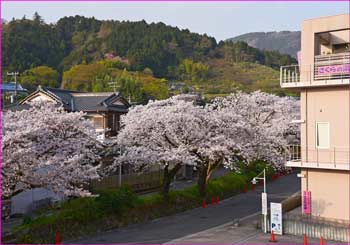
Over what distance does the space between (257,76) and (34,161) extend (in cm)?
10934

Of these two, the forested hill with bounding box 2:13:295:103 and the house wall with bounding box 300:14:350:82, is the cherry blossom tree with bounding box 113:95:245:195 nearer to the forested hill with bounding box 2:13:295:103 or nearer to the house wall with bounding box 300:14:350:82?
the house wall with bounding box 300:14:350:82

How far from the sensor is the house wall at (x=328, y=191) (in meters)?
20.3

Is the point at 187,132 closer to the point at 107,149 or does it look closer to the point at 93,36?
the point at 107,149

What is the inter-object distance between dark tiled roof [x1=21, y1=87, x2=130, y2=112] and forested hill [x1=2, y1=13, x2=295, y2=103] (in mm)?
28319

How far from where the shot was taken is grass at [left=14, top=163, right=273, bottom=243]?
758 inches

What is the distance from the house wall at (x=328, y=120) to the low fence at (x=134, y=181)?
523 inches

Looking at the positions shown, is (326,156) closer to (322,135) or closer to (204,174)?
(322,135)

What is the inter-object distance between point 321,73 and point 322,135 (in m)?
2.93

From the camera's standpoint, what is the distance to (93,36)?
12838 centimetres

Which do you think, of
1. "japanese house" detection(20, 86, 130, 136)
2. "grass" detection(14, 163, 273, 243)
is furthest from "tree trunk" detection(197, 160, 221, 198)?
"japanese house" detection(20, 86, 130, 136)

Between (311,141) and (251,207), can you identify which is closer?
(311,141)

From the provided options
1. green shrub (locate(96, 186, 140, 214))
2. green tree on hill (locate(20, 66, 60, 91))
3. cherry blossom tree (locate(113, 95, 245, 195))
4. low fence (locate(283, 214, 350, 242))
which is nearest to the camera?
low fence (locate(283, 214, 350, 242))

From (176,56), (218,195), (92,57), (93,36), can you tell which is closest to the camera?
(218,195)

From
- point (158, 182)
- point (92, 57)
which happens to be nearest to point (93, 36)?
point (92, 57)
